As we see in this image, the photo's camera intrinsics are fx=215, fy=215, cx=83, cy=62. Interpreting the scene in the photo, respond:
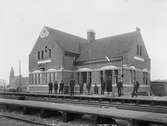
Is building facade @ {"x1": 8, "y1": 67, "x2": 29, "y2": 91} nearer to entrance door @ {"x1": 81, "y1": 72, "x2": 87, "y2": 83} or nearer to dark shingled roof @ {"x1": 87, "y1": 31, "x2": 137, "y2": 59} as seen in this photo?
entrance door @ {"x1": 81, "y1": 72, "x2": 87, "y2": 83}

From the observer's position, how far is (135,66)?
87.8 ft

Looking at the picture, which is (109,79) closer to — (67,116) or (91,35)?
(91,35)

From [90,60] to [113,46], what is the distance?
3.58m

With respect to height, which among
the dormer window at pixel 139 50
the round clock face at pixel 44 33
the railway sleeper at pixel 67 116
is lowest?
the railway sleeper at pixel 67 116

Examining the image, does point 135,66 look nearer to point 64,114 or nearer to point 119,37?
point 119,37

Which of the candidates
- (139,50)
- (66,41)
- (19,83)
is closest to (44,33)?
(66,41)

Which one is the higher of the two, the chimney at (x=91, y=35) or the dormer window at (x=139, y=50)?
→ the chimney at (x=91, y=35)

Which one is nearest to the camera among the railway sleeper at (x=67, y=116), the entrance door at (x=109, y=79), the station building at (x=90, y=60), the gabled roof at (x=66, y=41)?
the railway sleeper at (x=67, y=116)

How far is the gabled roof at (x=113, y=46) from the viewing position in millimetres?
26297

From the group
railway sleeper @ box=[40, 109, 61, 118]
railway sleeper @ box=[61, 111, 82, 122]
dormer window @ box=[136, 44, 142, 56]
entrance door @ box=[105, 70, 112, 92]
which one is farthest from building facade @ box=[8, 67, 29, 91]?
→ railway sleeper @ box=[61, 111, 82, 122]

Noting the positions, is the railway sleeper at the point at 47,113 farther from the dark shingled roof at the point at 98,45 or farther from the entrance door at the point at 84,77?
the entrance door at the point at 84,77

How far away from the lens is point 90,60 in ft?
92.2

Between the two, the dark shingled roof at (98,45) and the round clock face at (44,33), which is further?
the round clock face at (44,33)

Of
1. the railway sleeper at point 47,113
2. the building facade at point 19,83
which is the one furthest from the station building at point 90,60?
the railway sleeper at point 47,113
